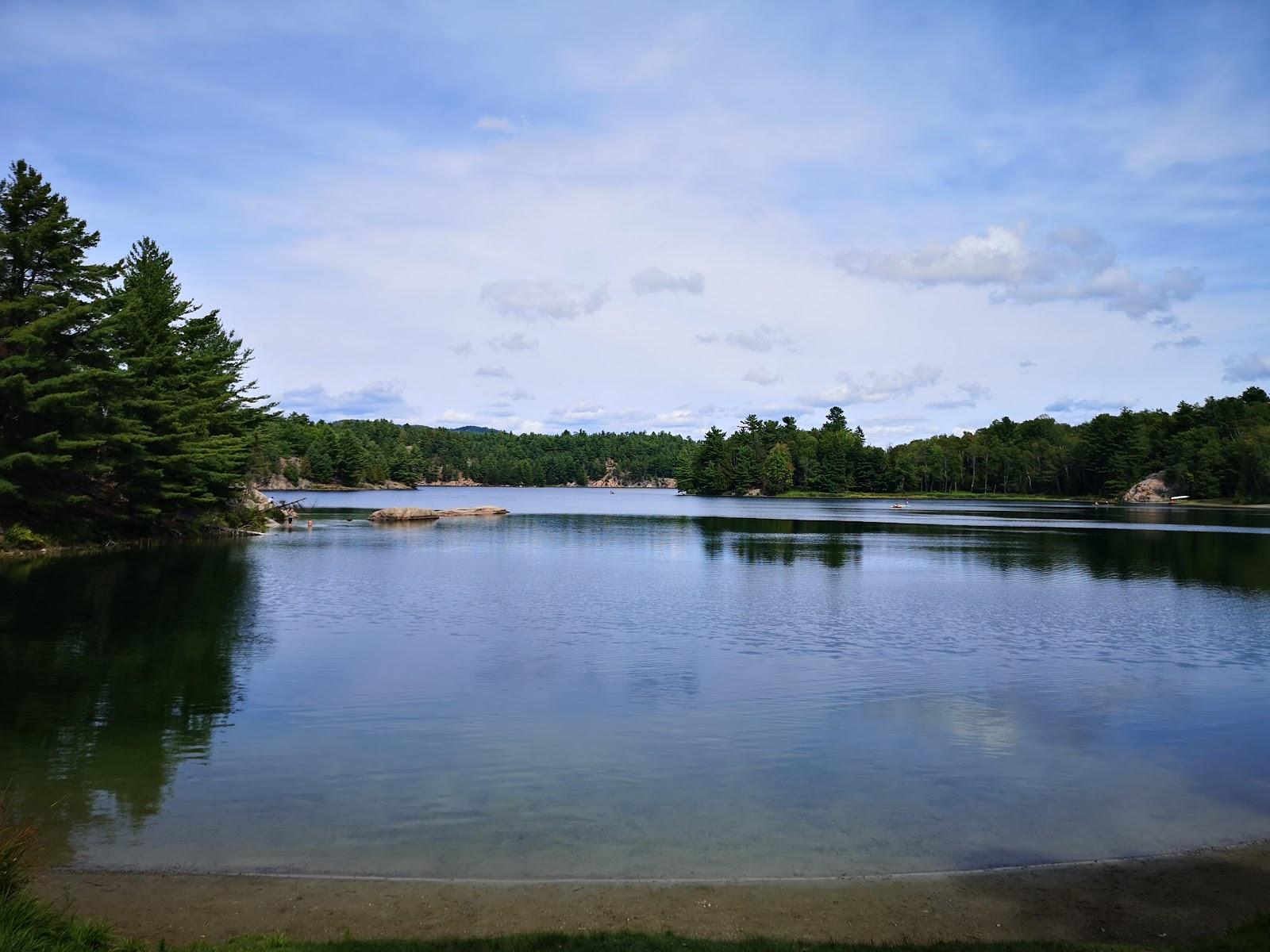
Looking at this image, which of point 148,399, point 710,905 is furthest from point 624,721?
point 148,399

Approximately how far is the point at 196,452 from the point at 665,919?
4808 centimetres

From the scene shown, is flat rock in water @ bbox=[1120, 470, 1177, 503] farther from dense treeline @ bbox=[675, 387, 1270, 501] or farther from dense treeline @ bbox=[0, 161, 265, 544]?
dense treeline @ bbox=[0, 161, 265, 544]

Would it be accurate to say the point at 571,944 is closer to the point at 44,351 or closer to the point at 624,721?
the point at 624,721

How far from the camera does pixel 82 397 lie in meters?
39.5

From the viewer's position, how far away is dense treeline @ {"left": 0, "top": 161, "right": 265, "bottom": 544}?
126 feet

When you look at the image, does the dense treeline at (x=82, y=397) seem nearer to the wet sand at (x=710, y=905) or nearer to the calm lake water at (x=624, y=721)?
the calm lake water at (x=624, y=721)

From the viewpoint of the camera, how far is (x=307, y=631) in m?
25.4

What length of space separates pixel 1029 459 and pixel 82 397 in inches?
6921

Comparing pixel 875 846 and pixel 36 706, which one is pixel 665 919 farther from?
pixel 36 706

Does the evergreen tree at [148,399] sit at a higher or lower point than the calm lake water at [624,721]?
higher

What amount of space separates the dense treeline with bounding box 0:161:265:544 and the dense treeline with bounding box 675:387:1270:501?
13573 cm

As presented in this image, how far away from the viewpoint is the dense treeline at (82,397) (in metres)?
38.4

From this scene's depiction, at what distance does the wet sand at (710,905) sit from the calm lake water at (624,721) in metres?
0.61

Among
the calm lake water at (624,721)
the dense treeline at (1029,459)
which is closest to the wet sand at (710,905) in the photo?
the calm lake water at (624,721)
